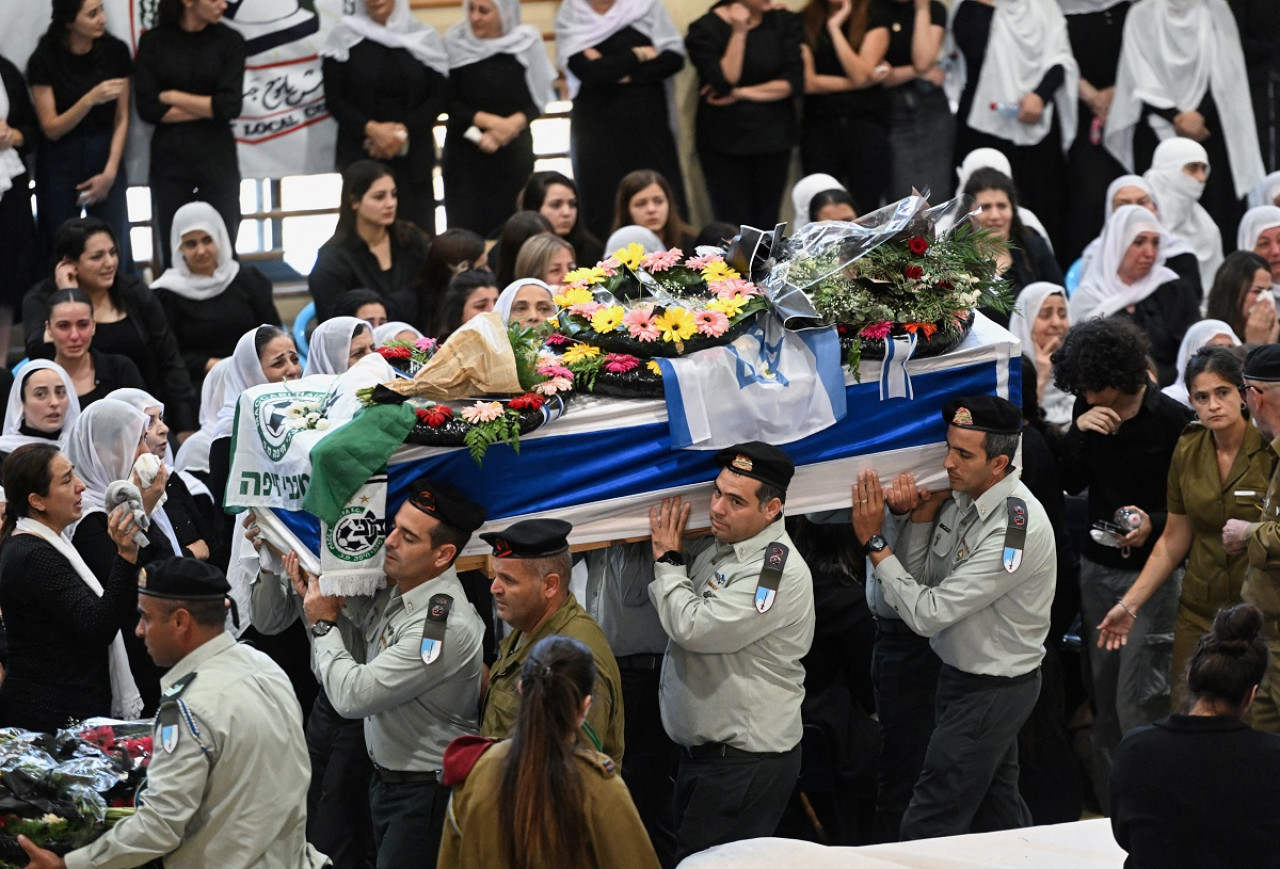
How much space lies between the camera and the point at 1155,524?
6578 millimetres

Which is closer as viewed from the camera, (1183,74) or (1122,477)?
(1122,477)

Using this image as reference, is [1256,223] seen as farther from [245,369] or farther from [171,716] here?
[171,716]

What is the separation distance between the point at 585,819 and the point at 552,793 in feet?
0.32

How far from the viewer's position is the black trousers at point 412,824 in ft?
17.5

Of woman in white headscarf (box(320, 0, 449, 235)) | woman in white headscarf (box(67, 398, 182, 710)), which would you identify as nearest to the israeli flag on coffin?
woman in white headscarf (box(67, 398, 182, 710))

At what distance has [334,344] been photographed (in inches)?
279

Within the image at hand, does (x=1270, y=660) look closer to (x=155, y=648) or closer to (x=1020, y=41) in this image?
(x=155, y=648)

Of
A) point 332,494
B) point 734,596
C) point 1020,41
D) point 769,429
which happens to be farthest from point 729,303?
point 1020,41

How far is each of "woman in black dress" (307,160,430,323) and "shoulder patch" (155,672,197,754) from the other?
12.6 feet

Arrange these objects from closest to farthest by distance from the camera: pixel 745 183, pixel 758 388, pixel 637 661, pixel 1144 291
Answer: pixel 758 388
pixel 637 661
pixel 1144 291
pixel 745 183

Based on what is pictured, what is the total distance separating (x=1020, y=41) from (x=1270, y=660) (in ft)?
15.8

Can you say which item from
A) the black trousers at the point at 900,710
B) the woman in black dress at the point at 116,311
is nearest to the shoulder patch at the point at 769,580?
the black trousers at the point at 900,710

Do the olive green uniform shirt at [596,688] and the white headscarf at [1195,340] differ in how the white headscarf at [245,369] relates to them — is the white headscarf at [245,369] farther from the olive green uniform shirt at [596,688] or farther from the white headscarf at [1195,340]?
the white headscarf at [1195,340]

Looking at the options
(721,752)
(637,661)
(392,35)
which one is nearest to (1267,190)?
(392,35)
